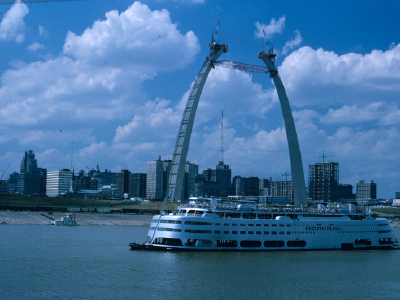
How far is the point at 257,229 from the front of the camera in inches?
2124

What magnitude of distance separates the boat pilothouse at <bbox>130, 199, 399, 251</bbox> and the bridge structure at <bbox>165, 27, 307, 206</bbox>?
35.7 meters

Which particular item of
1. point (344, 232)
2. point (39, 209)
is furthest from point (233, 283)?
point (39, 209)

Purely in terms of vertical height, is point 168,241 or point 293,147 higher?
point 293,147

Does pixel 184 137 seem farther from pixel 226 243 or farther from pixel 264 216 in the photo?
pixel 226 243

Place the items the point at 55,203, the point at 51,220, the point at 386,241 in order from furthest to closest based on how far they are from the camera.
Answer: the point at 55,203, the point at 51,220, the point at 386,241

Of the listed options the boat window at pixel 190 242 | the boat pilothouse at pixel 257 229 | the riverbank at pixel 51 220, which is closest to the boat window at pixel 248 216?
the boat pilothouse at pixel 257 229

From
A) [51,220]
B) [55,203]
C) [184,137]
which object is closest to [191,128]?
[184,137]

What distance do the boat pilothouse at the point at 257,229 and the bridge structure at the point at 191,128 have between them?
3572cm

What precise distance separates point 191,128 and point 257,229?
4544 cm

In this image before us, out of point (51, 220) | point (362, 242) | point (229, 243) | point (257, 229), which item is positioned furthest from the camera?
point (51, 220)

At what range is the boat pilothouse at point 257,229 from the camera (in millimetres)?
51438

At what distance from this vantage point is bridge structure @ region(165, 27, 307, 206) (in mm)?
95500

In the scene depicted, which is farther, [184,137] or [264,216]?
[184,137]

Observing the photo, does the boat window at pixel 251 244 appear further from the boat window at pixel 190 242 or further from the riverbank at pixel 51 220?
the riverbank at pixel 51 220
